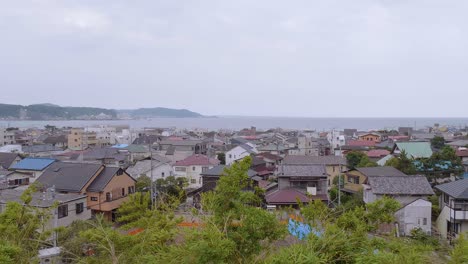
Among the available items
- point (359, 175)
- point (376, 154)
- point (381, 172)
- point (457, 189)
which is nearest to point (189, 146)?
point (376, 154)

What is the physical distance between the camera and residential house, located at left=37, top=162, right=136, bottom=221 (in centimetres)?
1973

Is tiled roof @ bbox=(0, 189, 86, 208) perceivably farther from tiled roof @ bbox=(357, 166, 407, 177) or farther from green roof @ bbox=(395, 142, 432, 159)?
green roof @ bbox=(395, 142, 432, 159)

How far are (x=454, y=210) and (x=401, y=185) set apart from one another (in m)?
3.42

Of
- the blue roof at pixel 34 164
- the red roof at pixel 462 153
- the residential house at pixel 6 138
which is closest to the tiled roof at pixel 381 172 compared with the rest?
the red roof at pixel 462 153

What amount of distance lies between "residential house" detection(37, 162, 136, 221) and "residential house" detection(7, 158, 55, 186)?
510cm

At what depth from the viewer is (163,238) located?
6801mm

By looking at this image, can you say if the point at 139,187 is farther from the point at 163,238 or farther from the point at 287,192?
the point at 163,238

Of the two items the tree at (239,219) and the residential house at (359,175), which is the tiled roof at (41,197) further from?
the residential house at (359,175)

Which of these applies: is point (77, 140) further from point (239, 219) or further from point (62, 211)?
point (239, 219)

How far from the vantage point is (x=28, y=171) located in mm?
26562

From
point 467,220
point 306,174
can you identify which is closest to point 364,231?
point 467,220

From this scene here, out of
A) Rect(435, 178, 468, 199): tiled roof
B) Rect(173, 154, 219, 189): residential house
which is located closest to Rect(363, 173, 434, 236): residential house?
Rect(435, 178, 468, 199): tiled roof

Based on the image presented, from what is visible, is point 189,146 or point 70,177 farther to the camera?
point 189,146

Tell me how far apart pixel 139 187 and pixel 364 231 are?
20.6m
